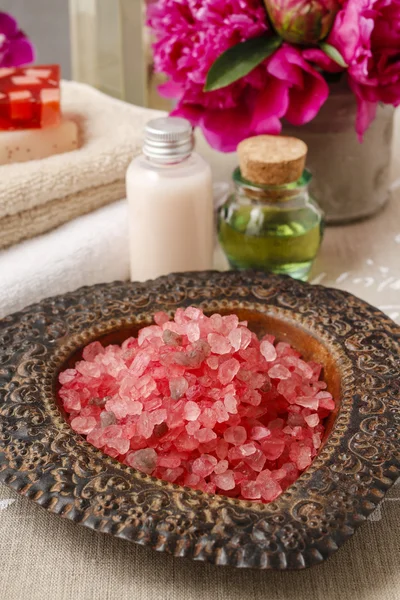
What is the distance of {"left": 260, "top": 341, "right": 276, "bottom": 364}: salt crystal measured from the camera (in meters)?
0.65

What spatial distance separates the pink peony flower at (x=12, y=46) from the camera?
1138 mm

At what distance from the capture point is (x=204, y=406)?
1.95 feet

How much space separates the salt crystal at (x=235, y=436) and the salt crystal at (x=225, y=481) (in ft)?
0.09

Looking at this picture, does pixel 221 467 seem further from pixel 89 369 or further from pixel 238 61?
pixel 238 61

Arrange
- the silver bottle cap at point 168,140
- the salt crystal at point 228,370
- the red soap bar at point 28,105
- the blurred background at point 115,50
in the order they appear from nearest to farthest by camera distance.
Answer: the salt crystal at point 228,370 < the silver bottle cap at point 168,140 < the red soap bar at point 28,105 < the blurred background at point 115,50

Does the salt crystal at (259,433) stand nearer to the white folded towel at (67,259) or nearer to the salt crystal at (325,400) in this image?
the salt crystal at (325,400)

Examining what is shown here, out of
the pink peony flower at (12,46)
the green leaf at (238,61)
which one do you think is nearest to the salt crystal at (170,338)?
the green leaf at (238,61)

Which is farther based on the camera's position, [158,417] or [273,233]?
[273,233]

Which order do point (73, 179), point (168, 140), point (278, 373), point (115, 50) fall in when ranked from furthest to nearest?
point (115, 50) → point (73, 179) → point (168, 140) → point (278, 373)

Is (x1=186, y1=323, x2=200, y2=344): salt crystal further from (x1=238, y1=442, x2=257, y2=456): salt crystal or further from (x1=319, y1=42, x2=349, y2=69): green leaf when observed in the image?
(x1=319, y1=42, x2=349, y2=69): green leaf

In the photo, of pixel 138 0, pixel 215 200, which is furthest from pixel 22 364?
pixel 138 0

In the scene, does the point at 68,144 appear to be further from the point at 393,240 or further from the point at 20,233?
the point at 393,240

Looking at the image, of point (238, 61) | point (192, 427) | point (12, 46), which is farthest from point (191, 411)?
point (12, 46)

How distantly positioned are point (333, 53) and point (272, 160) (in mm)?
145
